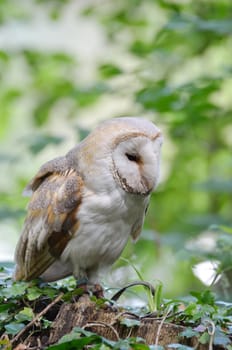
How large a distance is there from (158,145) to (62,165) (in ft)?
1.65

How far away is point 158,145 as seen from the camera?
11.3 feet

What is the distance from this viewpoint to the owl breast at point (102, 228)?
3.51 metres

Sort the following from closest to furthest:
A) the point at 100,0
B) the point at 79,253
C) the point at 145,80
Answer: the point at 79,253, the point at 145,80, the point at 100,0

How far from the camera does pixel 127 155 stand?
3465 millimetres

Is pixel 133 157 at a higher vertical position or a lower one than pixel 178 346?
higher

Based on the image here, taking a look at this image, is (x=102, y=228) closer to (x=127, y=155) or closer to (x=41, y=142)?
(x=127, y=155)

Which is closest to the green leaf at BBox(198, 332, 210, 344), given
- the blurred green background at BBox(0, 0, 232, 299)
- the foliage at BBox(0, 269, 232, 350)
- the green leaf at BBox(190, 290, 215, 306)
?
the foliage at BBox(0, 269, 232, 350)

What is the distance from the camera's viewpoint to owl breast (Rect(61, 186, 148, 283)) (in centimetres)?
351

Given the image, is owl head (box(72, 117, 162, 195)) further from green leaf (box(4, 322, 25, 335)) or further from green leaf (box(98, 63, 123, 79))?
green leaf (box(98, 63, 123, 79))

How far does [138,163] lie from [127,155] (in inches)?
2.3

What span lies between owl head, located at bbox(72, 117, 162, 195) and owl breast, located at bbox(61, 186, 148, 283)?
0.26 feet

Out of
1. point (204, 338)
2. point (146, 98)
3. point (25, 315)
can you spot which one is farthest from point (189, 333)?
point (146, 98)

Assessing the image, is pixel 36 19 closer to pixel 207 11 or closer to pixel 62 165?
pixel 207 11

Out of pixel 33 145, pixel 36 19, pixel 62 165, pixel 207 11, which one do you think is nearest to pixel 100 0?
pixel 36 19
